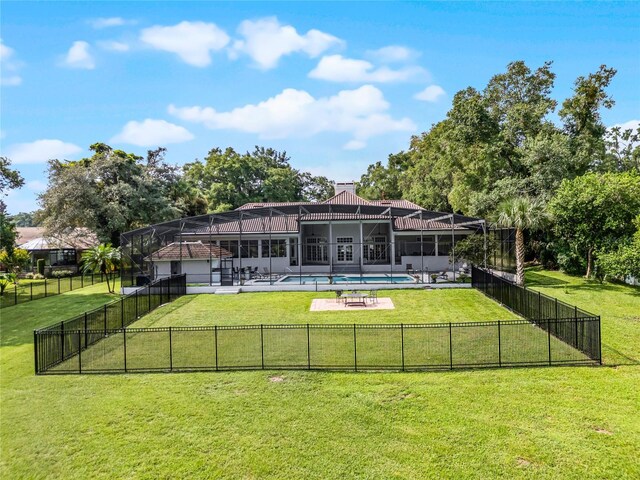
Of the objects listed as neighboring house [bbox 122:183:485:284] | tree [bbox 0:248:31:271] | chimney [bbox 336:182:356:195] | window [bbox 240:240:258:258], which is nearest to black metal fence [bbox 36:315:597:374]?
neighboring house [bbox 122:183:485:284]

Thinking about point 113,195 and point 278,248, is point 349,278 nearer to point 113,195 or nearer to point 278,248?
point 278,248

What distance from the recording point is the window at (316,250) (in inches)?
1275

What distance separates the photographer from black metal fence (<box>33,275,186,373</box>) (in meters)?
10.0

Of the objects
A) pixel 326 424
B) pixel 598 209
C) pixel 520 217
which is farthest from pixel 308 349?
pixel 598 209

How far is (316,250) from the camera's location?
32594mm

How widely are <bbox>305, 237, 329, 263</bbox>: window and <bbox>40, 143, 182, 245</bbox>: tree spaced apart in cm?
1201

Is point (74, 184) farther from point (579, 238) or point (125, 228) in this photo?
point (579, 238)

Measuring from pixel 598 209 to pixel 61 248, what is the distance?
40315 mm

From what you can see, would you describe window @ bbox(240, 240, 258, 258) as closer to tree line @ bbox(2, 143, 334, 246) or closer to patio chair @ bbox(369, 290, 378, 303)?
tree line @ bbox(2, 143, 334, 246)

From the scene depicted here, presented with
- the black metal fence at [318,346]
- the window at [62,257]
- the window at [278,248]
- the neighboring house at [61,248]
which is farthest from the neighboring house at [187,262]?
the window at [62,257]

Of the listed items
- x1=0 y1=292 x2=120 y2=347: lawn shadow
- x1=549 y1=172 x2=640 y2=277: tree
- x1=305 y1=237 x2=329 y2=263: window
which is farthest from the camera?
x1=305 y1=237 x2=329 y2=263: window

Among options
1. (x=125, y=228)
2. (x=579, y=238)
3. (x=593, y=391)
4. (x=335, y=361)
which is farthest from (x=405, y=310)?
(x=125, y=228)

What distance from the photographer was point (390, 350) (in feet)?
35.4

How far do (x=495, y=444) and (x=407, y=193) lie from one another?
43.1m
